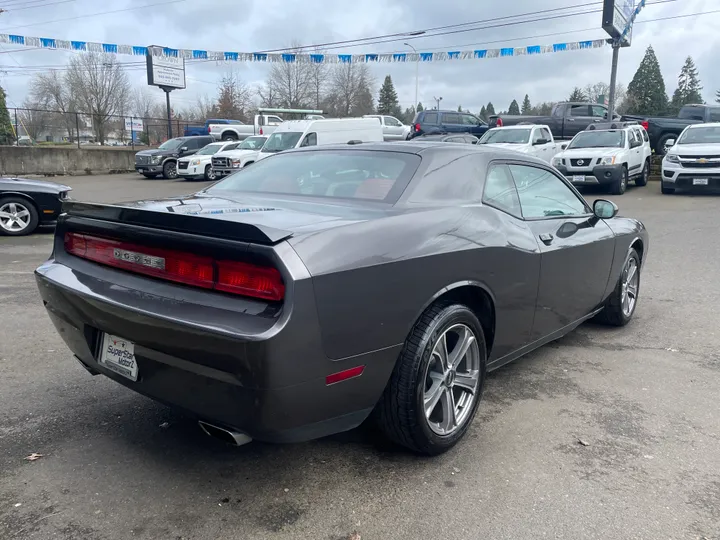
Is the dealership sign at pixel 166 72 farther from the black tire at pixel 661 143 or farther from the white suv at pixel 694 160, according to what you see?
the white suv at pixel 694 160

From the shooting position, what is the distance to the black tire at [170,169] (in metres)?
24.9

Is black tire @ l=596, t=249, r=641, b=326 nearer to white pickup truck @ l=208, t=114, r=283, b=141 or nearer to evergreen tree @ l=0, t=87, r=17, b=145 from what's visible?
white pickup truck @ l=208, t=114, r=283, b=141

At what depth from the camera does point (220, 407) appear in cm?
235

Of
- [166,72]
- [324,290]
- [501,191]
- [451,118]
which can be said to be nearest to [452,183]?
[501,191]

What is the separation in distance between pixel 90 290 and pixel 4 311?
343cm

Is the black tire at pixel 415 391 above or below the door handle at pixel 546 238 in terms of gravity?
below

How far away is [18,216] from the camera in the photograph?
10.1m

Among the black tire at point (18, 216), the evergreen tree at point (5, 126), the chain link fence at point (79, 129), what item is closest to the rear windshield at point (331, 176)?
the black tire at point (18, 216)

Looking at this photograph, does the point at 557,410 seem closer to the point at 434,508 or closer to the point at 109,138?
the point at 434,508

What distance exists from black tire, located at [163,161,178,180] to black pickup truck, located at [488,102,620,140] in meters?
13.4

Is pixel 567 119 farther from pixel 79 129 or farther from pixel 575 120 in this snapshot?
pixel 79 129

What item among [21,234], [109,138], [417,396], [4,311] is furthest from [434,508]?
[109,138]

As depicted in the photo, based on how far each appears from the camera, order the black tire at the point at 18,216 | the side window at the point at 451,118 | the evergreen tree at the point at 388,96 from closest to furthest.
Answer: the black tire at the point at 18,216, the side window at the point at 451,118, the evergreen tree at the point at 388,96

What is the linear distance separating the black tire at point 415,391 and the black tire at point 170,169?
24012 mm
